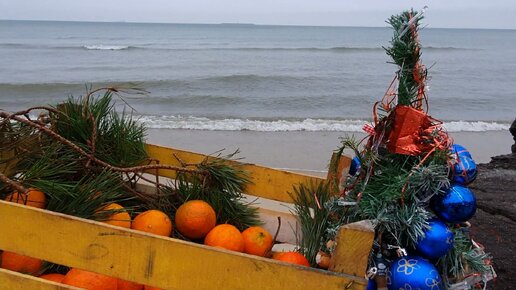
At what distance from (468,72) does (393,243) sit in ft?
74.3

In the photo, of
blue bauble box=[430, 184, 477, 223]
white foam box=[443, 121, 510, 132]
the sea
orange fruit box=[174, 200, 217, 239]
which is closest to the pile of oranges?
orange fruit box=[174, 200, 217, 239]

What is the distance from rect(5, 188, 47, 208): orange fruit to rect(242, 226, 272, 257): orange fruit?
2.84 feet

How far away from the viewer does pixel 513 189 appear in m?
4.84

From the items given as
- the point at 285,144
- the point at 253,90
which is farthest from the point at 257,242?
the point at 253,90

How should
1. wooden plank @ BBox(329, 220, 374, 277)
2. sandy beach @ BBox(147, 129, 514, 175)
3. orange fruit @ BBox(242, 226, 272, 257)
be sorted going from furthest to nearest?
sandy beach @ BBox(147, 129, 514, 175)
orange fruit @ BBox(242, 226, 272, 257)
wooden plank @ BBox(329, 220, 374, 277)

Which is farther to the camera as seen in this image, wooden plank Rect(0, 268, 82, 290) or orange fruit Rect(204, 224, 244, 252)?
orange fruit Rect(204, 224, 244, 252)

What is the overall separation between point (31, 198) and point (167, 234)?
1.86 ft

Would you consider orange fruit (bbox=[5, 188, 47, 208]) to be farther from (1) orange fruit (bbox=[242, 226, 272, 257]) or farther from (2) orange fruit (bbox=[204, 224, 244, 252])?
(1) orange fruit (bbox=[242, 226, 272, 257])

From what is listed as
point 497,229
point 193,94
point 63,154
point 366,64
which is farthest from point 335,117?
point 366,64

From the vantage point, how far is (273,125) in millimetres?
10109

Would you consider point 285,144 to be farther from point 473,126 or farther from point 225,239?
point 225,239

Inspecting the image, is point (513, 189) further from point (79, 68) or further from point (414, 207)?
point (79, 68)

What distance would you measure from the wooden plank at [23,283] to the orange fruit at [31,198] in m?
A: 0.35

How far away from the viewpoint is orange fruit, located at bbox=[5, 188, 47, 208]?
1935mm
